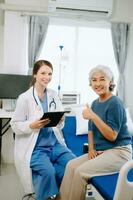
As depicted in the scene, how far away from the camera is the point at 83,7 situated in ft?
12.8

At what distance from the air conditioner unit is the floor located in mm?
2289

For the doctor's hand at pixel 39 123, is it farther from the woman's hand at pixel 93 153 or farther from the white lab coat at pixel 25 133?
the woman's hand at pixel 93 153

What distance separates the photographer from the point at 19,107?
2.54 m

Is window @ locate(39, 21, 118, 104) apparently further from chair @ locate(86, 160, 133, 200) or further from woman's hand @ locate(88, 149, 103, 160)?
chair @ locate(86, 160, 133, 200)

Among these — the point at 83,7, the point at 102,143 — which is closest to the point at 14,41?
the point at 83,7

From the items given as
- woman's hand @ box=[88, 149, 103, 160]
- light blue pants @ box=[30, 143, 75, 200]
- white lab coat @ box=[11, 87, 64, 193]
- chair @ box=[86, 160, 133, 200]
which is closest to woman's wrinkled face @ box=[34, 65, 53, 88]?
white lab coat @ box=[11, 87, 64, 193]

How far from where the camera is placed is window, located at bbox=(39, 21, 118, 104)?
163 inches

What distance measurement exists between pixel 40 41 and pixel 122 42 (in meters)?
1.24

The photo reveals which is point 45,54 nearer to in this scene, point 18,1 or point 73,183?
point 18,1

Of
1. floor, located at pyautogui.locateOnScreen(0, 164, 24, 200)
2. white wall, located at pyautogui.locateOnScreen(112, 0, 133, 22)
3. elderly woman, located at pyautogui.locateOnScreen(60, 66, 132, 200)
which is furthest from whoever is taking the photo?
white wall, located at pyautogui.locateOnScreen(112, 0, 133, 22)

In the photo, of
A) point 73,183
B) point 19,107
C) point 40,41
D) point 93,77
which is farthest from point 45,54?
→ point 73,183

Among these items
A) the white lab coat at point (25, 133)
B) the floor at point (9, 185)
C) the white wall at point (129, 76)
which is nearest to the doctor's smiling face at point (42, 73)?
the white lab coat at point (25, 133)

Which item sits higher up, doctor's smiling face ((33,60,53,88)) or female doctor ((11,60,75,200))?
doctor's smiling face ((33,60,53,88))

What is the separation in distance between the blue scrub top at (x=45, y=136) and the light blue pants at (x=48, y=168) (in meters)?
0.04
